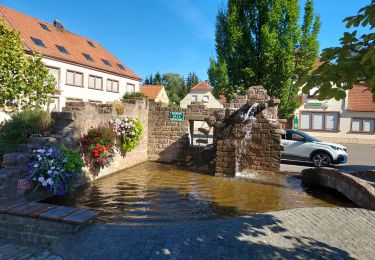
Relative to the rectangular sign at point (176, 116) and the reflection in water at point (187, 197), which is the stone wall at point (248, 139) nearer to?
the reflection in water at point (187, 197)

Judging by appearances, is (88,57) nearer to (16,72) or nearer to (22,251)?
(16,72)

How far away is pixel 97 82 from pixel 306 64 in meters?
21.1


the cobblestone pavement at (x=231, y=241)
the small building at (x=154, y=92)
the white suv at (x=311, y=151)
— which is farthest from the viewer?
the small building at (x=154, y=92)

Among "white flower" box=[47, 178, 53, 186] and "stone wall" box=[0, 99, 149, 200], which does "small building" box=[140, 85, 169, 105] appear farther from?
"white flower" box=[47, 178, 53, 186]

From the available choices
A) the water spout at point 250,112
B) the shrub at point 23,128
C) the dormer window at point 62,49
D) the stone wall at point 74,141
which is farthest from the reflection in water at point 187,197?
the dormer window at point 62,49

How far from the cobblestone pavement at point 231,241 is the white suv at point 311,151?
26.9 feet

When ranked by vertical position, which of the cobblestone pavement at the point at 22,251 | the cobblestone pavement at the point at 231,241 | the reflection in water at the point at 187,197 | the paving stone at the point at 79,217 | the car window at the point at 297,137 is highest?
the car window at the point at 297,137

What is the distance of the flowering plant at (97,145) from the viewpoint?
812cm

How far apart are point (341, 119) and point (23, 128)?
28.5m

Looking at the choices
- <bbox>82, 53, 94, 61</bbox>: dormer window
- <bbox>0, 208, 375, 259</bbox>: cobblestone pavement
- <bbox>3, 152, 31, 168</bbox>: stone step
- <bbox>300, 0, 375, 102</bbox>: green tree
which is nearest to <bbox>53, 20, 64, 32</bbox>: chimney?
<bbox>82, 53, 94, 61</bbox>: dormer window

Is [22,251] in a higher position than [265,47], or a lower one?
lower

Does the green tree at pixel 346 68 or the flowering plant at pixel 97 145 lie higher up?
the green tree at pixel 346 68

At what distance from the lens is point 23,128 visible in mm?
7547

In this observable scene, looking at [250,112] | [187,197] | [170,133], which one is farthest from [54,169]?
[170,133]
